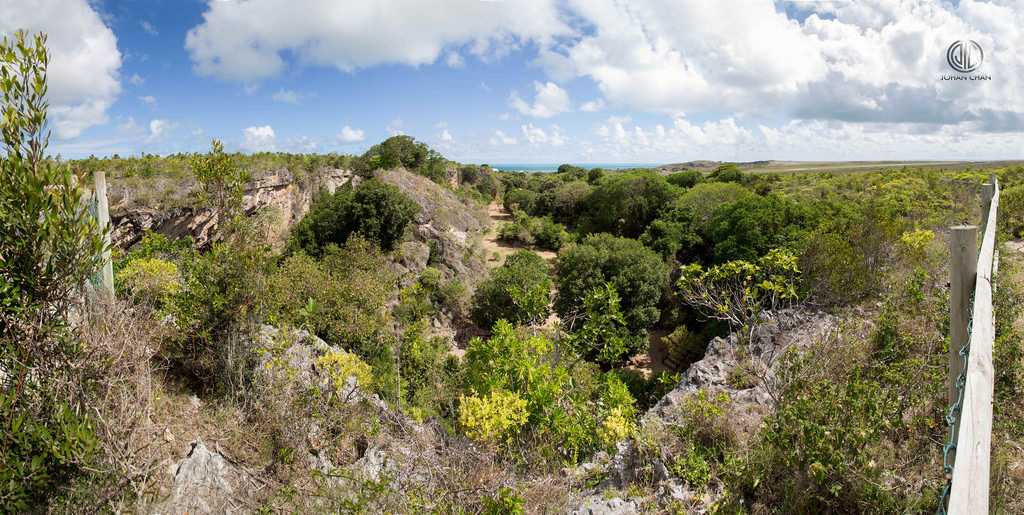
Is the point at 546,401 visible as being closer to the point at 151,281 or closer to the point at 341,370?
the point at 341,370

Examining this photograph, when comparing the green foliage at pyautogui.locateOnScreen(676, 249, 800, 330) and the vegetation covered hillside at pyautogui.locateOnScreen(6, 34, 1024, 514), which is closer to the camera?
the vegetation covered hillside at pyautogui.locateOnScreen(6, 34, 1024, 514)

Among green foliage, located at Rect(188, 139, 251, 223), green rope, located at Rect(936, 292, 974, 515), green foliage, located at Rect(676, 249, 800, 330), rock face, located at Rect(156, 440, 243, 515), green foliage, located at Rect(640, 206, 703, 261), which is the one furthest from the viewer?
green foliage, located at Rect(640, 206, 703, 261)

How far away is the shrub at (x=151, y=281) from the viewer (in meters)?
6.38

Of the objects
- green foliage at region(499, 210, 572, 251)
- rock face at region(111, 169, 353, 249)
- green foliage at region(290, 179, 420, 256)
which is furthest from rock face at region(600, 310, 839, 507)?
green foliage at region(499, 210, 572, 251)

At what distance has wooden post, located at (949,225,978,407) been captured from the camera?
1878 mm

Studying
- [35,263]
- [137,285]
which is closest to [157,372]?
[137,285]

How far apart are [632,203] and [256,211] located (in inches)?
775

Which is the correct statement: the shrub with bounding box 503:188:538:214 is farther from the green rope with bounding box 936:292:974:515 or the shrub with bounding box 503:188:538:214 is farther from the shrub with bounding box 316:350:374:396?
the green rope with bounding box 936:292:974:515

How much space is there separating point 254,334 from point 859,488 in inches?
241

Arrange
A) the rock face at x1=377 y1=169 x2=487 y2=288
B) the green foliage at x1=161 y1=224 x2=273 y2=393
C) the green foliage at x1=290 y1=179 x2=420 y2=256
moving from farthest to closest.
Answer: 1. the rock face at x1=377 y1=169 x2=487 y2=288
2. the green foliage at x1=290 y1=179 x2=420 y2=256
3. the green foliage at x1=161 y1=224 x2=273 y2=393

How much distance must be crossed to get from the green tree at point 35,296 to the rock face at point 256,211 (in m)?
6.47

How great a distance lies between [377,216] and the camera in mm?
17297

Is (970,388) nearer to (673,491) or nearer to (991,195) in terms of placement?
(673,491)

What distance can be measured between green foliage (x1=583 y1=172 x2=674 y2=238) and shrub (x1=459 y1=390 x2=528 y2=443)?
79.4 feet
